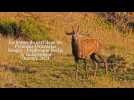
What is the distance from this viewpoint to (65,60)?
23.2 feet

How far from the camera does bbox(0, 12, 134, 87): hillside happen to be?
709 cm

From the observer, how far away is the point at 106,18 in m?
7.17

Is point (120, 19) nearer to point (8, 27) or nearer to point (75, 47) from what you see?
point (75, 47)

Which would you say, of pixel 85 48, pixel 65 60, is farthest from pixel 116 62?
pixel 65 60

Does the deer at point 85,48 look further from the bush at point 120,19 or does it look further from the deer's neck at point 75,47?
the bush at point 120,19

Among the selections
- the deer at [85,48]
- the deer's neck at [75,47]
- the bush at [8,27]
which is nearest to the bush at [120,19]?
the deer at [85,48]

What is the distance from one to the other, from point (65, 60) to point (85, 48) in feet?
1.18

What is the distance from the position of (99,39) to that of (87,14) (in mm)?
402

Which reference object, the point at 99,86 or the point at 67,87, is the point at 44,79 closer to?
the point at 67,87

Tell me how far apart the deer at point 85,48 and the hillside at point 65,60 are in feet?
0.20

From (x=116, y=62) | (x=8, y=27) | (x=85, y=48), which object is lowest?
(x=116, y=62)

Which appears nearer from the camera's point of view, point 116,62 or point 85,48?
point 116,62

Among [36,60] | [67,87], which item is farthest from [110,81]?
[36,60]

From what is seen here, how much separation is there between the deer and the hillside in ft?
0.20
